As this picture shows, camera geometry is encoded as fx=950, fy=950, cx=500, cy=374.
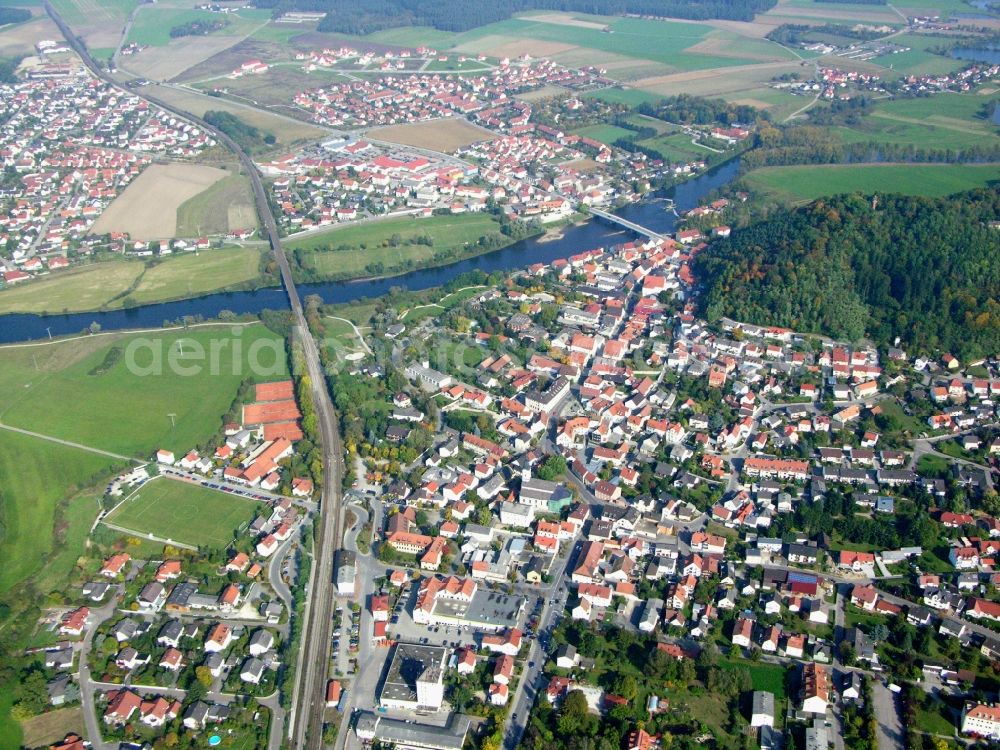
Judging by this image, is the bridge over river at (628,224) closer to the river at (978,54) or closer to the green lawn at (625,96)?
the green lawn at (625,96)

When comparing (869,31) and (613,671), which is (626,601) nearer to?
(613,671)

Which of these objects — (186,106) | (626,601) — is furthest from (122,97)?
(626,601)

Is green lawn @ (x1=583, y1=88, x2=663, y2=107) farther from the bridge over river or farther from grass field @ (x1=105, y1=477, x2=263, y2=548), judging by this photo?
grass field @ (x1=105, y1=477, x2=263, y2=548)

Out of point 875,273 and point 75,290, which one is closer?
point 875,273

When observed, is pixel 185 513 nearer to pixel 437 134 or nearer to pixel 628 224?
pixel 628 224

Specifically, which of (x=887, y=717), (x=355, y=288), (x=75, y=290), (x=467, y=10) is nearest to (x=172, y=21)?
(x=467, y=10)

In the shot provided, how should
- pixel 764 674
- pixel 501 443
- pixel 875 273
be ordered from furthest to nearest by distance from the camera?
pixel 875 273, pixel 501 443, pixel 764 674

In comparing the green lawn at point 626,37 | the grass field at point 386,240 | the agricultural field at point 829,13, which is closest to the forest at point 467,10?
the agricultural field at point 829,13
